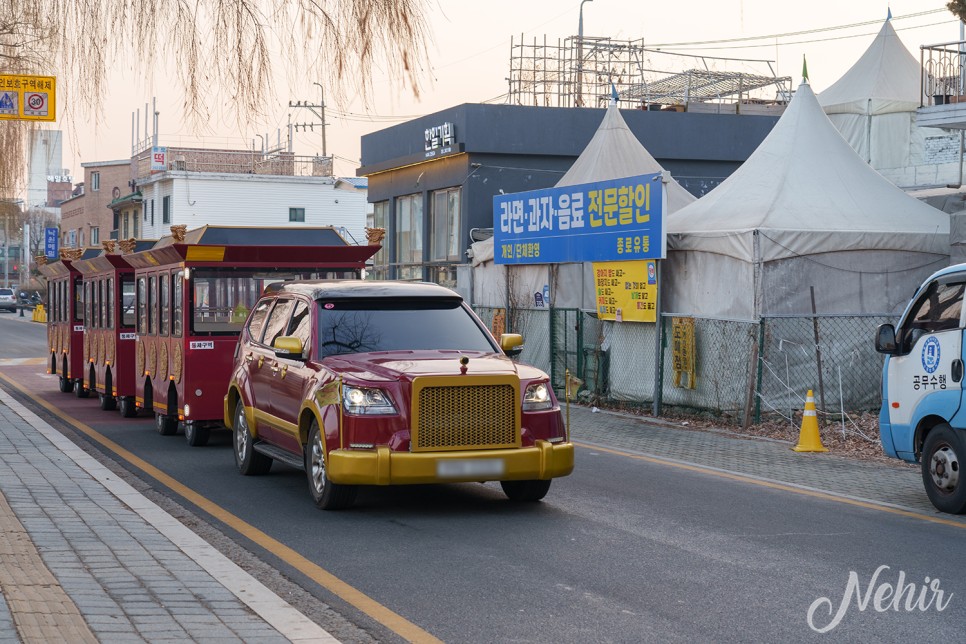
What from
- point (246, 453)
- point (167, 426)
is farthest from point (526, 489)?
point (167, 426)

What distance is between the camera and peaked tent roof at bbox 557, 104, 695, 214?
27141 millimetres

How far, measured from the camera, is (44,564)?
23.2 ft

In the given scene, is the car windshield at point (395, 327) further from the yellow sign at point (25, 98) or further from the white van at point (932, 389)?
the white van at point (932, 389)

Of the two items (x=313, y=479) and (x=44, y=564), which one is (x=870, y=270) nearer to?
(x=313, y=479)

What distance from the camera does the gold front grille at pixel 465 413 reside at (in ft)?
29.7

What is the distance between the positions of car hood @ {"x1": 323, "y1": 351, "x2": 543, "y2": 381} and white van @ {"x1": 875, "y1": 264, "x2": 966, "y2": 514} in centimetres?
325

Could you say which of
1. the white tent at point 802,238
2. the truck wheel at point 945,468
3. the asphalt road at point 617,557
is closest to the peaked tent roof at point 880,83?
the white tent at point 802,238

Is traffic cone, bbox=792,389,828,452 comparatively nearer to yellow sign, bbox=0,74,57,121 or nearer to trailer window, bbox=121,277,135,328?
yellow sign, bbox=0,74,57,121

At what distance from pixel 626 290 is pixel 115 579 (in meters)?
13.5

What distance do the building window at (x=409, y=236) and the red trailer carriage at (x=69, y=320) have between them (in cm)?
1352

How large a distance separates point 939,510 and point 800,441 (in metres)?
4.59

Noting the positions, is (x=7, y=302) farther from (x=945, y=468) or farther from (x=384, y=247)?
(x=945, y=468)

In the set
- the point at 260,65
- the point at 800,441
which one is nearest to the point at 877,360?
the point at 800,441

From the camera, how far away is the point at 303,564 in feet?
25.1
